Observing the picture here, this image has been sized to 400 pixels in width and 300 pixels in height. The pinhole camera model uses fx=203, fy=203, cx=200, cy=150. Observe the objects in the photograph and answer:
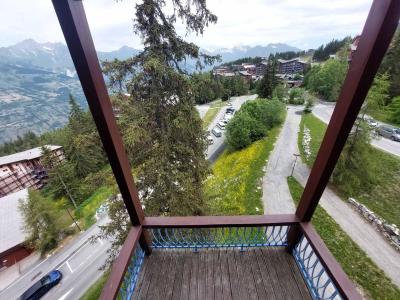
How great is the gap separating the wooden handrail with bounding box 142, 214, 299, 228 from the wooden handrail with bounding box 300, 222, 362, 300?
19cm

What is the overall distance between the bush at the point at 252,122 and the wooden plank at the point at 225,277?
14477 mm

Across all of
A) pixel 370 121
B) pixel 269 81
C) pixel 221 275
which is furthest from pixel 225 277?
pixel 269 81

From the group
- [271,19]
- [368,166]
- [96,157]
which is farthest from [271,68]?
[271,19]

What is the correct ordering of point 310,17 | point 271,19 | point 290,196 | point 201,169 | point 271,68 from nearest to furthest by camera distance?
point 310,17 < point 271,19 < point 201,169 < point 290,196 < point 271,68

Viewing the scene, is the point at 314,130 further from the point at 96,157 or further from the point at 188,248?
the point at 96,157

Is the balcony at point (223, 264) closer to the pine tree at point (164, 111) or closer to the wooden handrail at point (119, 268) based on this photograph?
the wooden handrail at point (119, 268)

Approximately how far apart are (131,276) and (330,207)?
10241mm

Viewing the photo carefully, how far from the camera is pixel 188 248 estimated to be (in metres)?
2.64

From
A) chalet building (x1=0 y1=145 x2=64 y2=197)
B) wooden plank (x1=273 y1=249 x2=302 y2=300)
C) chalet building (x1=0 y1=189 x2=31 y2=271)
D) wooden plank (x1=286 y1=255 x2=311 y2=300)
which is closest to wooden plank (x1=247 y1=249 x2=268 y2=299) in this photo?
wooden plank (x1=273 y1=249 x2=302 y2=300)

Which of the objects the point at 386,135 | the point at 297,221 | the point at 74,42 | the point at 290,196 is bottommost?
the point at 290,196

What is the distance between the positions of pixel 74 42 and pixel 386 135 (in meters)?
19.1

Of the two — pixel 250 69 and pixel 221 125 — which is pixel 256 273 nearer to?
pixel 221 125

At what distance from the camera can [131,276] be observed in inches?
89.4

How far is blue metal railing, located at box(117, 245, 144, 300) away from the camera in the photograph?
2.13 meters
